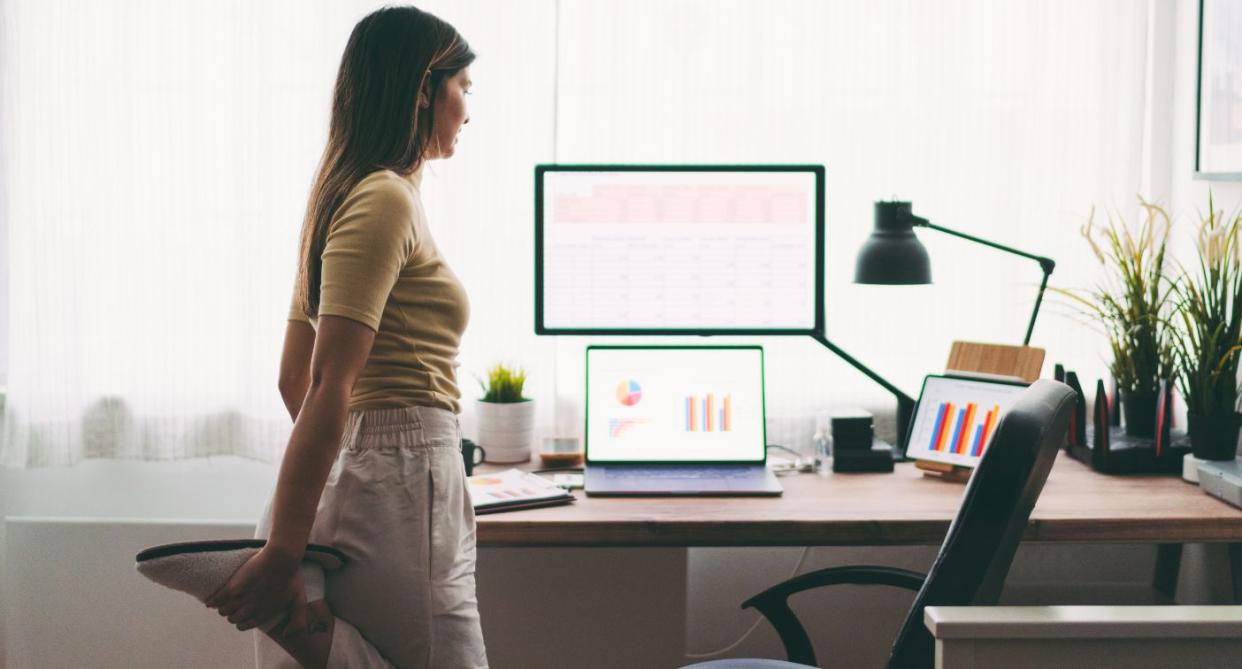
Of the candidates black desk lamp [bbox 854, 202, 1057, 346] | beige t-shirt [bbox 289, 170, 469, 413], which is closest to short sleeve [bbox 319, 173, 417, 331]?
beige t-shirt [bbox 289, 170, 469, 413]

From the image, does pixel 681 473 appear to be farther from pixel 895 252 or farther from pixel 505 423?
pixel 895 252

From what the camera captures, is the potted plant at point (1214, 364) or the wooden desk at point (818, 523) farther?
the potted plant at point (1214, 364)

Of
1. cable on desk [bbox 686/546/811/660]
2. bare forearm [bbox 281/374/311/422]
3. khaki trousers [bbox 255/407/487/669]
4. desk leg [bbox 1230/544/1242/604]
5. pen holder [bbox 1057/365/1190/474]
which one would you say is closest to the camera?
khaki trousers [bbox 255/407/487/669]

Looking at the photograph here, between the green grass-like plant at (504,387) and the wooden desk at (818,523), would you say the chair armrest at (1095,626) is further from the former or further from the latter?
the green grass-like plant at (504,387)

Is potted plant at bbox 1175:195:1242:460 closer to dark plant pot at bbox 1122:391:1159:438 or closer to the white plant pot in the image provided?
dark plant pot at bbox 1122:391:1159:438

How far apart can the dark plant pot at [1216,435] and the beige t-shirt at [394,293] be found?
1361mm

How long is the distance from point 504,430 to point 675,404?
351mm

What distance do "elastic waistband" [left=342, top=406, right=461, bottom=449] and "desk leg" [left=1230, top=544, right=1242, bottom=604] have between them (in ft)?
4.80

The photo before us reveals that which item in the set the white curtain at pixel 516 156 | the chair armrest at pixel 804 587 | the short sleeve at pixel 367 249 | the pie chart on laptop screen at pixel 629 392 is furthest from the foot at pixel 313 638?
the white curtain at pixel 516 156

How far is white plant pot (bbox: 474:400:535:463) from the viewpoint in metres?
2.19

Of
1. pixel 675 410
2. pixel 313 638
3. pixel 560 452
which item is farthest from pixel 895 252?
pixel 313 638

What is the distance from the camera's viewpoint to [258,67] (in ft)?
7.86

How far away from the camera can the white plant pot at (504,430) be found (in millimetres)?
2193

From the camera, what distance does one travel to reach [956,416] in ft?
6.79
